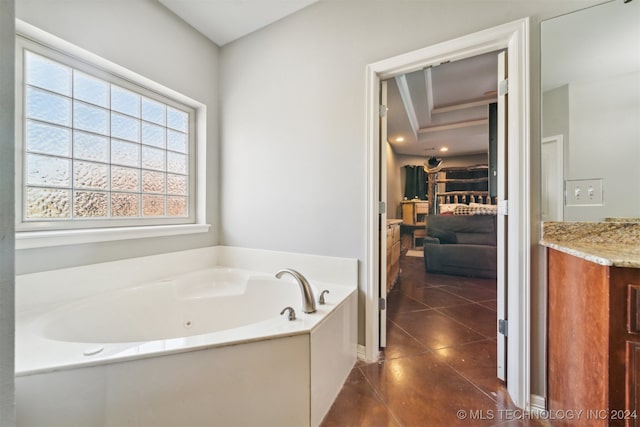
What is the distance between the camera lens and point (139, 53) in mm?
1771

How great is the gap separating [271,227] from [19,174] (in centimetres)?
151

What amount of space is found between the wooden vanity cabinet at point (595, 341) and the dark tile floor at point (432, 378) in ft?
1.10

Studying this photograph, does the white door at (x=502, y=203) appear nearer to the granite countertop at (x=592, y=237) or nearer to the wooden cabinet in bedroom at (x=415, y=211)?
the granite countertop at (x=592, y=237)

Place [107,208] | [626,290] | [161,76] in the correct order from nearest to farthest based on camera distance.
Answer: [626,290] < [107,208] < [161,76]

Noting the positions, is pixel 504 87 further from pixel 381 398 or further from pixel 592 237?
pixel 381 398

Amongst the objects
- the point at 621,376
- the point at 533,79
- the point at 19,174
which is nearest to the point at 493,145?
the point at 533,79

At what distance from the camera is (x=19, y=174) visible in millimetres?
1308

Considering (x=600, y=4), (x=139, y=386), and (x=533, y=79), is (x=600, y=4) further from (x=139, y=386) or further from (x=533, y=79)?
(x=139, y=386)

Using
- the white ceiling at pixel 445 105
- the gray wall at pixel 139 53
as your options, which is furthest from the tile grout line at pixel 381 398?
the white ceiling at pixel 445 105

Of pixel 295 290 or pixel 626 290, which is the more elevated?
pixel 626 290

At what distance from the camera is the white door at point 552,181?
1.23m

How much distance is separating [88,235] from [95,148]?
625 mm

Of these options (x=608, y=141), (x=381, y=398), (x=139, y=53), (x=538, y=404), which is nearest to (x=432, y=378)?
(x=381, y=398)

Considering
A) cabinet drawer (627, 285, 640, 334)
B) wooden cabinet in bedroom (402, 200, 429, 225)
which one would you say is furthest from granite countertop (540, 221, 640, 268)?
wooden cabinet in bedroom (402, 200, 429, 225)
